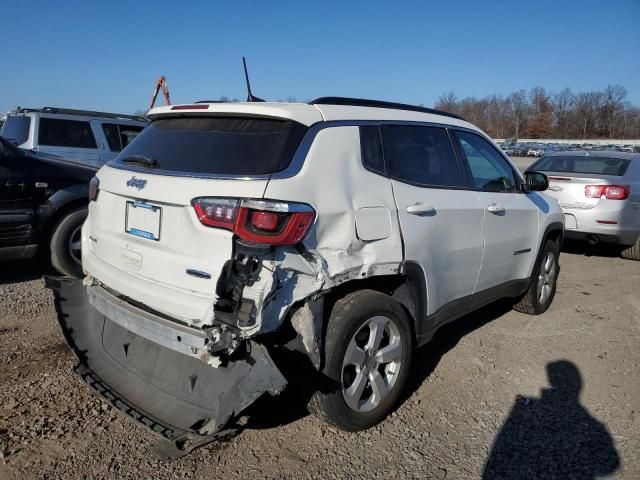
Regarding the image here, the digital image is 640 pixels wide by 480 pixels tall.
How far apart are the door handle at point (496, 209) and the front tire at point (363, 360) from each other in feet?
4.22

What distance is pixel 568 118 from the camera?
96500 mm

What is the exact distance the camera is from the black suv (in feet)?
17.5

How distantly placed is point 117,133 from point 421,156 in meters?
7.87

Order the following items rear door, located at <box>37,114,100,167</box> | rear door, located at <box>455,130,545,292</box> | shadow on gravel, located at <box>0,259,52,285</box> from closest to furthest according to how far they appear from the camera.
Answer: rear door, located at <box>455,130,545,292</box>
shadow on gravel, located at <box>0,259,52,285</box>
rear door, located at <box>37,114,100,167</box>

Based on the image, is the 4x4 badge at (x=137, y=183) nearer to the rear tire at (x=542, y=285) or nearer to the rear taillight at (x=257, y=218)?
Answer: the rear taillight at (x=257, y=218)

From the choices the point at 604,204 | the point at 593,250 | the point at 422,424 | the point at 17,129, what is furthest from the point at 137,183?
the point at 593,250

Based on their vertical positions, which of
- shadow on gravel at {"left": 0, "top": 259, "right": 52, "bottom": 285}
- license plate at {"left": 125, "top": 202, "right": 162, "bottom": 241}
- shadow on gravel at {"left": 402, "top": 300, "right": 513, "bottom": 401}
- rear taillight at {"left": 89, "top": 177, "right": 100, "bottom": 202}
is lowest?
shadow on gravel at {"left": 402, "top": 300, "right": 513, "bottom": 401}

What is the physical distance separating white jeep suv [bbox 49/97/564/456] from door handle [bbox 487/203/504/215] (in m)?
0.32

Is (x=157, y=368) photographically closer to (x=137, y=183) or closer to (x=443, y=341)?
(x=137, y=183)

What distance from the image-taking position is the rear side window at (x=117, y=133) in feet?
31.4

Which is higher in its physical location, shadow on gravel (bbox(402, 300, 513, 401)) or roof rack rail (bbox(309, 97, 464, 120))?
roof rack rail (bbox(309, 97, 464, 120))

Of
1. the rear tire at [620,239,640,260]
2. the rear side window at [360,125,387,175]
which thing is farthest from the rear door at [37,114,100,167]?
the rear tire at [620,239,640,260]

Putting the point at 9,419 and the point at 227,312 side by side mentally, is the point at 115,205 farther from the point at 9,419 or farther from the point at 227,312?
the point at 9,419

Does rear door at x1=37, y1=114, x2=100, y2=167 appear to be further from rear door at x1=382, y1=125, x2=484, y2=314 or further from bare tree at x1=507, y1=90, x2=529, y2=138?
bare tree at x1=507, y1=90, x2=529, y2=138
